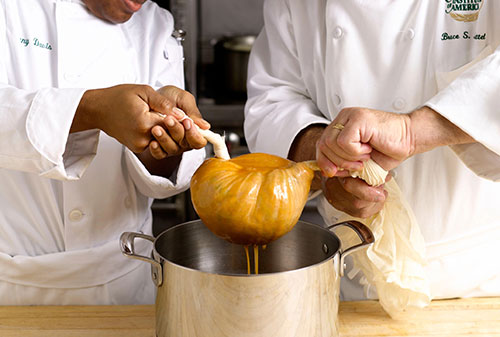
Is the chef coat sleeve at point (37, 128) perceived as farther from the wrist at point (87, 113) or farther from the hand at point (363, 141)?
the hand at point (363, 141)

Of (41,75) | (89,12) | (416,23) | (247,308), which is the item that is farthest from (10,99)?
A: (416,23)

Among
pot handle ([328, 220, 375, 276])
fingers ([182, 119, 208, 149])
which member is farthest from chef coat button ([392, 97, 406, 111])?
fingers ([182, 119, 208, 149])

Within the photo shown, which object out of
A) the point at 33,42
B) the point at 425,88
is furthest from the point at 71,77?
the point at 425,88

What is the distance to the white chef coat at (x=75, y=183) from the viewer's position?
3.88 feet

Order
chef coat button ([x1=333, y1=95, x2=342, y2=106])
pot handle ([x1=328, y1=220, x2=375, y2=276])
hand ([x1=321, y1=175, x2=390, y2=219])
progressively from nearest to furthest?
pot handle ([x1=328, y1=220, x2=375, y2=276]) < hand ([x1=321, y1=175, x2=390, y2=219]) < chef coat button ([x1=333, y1=95, x2=342, y2=106])

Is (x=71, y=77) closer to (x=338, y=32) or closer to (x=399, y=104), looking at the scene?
(x=338, y=32)

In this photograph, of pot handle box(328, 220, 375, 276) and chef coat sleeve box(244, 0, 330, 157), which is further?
chef coat sleeve box(244, 0, 330, 157)

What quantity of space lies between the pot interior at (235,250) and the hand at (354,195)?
10cm

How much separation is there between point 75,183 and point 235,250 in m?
0.39

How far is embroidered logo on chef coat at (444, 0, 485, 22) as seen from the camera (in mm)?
1113

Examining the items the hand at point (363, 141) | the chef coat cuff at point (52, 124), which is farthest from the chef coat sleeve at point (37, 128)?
the hand at point (363, 141)

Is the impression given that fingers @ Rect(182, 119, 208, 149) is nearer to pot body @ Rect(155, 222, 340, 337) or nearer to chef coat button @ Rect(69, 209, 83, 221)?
pot body @ Rect(155, 222, 340, 337)

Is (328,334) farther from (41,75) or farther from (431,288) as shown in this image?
(41,75)

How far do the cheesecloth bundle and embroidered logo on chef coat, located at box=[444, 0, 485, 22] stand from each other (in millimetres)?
353
